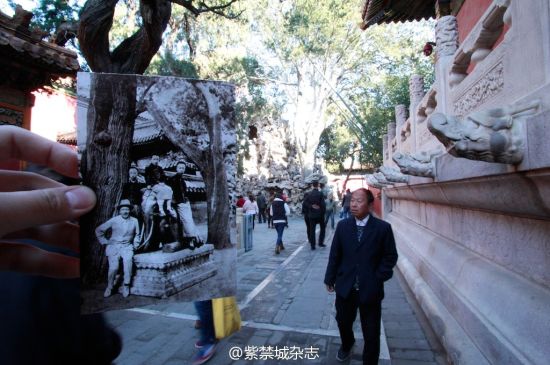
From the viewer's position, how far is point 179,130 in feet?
6.49

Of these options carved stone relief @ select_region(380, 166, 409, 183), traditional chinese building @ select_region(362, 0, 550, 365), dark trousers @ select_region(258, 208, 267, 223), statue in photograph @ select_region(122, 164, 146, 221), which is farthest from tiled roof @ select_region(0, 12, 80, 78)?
dark trousers @ select_region(258, 208, 267, 223)

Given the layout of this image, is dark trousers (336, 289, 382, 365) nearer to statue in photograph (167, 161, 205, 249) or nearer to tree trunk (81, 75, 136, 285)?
statue in photograph (167, 161, 205, 249)

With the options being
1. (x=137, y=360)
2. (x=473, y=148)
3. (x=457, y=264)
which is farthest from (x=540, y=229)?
(x=137, y=360)

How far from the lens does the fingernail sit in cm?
108

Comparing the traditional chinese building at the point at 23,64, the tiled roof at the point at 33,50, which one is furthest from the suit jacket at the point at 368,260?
the tiled roof at the point at 33,50

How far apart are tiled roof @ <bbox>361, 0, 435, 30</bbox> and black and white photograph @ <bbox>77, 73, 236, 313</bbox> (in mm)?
5806

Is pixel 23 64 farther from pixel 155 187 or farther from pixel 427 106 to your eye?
pixel 427 106

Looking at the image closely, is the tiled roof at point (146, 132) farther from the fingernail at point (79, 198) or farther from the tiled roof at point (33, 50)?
the tiled roof at point (33, 50)

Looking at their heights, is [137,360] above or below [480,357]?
below

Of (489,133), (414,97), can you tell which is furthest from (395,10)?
(489,133)

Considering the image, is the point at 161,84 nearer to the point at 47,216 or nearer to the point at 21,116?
the point at 47,216

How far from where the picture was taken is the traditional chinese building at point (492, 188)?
6.64 feet

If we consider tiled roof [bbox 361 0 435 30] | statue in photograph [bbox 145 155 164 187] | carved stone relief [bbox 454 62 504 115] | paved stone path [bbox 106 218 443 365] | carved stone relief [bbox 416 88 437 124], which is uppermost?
tiled roof [bbox 361 0 435 30]

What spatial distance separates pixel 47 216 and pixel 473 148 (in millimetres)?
2134
